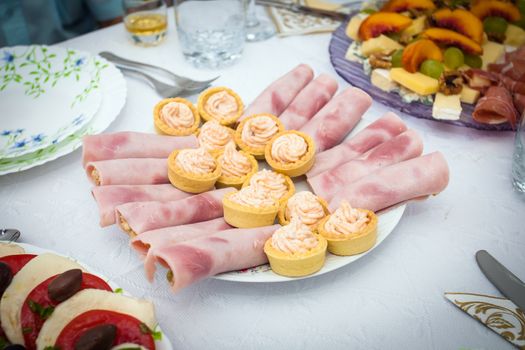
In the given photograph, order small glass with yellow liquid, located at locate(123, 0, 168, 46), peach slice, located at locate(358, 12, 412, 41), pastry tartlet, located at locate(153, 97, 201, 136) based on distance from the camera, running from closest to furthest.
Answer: pastry tartlet, located at locate(153, 97, 201, 136) < peach slice, located at locate(358, 12, 412, 41) < small glass with yellow liquid, located at locate(123, 0, 168, 46)

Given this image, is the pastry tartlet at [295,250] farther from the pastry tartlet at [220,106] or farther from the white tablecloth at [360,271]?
the pastry tartlet at [220,106]

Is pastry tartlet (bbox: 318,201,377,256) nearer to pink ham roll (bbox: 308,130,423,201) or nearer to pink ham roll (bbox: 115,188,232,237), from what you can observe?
pink ham roll (bbox: 308,130,423,201)

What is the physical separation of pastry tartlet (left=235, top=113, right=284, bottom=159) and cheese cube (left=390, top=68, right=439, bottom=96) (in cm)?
50

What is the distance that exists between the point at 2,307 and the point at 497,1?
200 cm

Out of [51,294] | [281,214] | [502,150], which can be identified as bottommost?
[502,150]

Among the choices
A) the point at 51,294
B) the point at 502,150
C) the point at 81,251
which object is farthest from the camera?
the point at 502,150

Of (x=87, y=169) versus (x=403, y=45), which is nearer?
(x=87, y=169)

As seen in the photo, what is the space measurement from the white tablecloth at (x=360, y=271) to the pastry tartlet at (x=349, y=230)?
9 cm

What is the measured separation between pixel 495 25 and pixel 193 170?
4.47 feet

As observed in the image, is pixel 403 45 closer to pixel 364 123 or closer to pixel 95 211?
pixel 364 123

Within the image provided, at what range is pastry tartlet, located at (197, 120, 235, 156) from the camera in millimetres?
1488

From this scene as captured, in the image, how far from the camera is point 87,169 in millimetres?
1379

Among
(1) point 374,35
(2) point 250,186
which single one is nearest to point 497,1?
(1) point 374,35

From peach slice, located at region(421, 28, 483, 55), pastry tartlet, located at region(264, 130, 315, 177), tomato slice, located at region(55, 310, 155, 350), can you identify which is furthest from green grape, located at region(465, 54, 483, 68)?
tomato slice, located at region(55, 310, 155, 350)
